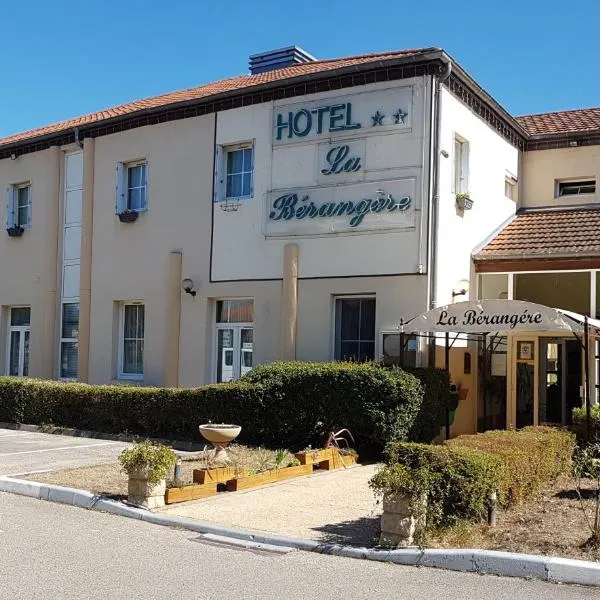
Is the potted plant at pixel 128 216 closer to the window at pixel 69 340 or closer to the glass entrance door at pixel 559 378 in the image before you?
the window at pixel 69 340

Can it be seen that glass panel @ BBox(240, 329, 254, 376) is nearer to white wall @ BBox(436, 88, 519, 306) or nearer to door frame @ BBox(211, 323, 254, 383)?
door frame @ BBox(211, 323, 254, 383)

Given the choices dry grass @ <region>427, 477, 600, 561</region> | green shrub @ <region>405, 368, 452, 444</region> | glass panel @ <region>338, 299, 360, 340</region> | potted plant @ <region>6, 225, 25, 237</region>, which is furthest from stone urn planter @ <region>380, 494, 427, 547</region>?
potted plant @ <region>6, 225, 25, 237</region>

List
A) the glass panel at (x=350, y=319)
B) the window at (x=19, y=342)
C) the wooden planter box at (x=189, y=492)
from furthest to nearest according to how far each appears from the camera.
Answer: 1. the window at (x=19, y=342)
2. the glass panel at (x=350, y=319)
3. the wooden planter box at (x=189, y=492)

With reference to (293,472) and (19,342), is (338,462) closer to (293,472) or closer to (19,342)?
(293,472)

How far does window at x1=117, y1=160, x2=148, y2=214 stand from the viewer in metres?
18.5

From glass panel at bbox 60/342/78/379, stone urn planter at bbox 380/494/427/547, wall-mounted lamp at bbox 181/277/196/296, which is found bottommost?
stone urn planter at bbox 380/494/427/547

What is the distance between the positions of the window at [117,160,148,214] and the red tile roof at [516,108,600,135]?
356 inches

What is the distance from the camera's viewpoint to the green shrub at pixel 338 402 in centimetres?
1215

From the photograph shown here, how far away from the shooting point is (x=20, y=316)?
20953 millimetres

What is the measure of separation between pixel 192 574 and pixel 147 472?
240 centimetres

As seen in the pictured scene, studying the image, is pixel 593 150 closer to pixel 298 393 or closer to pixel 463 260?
pixel 463 260

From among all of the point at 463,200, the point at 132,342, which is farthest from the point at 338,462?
the point at 132,342

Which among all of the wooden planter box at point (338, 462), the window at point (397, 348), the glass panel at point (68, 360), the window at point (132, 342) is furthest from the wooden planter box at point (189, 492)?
the glass panel at point (68, 360)

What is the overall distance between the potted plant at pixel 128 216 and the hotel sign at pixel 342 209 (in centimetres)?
372
